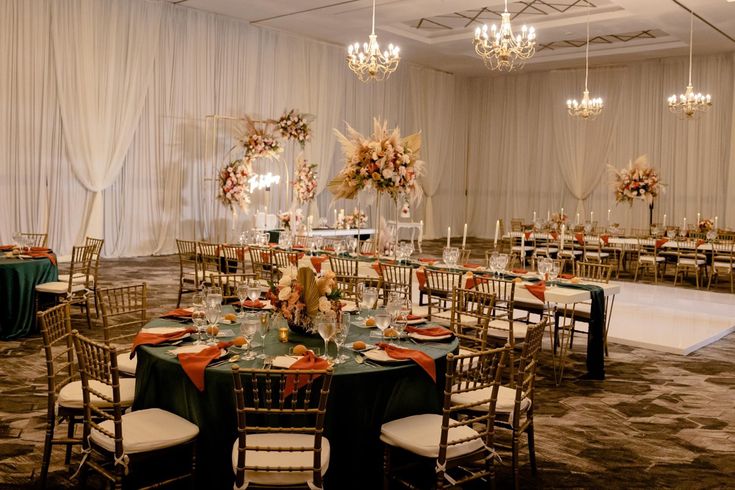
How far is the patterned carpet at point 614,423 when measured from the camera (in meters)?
4.08

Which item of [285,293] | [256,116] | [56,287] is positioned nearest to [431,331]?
[285,293]

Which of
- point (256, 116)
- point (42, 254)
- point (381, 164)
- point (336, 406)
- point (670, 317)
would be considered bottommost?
point (670, 317)

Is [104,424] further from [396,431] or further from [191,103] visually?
[191,103]

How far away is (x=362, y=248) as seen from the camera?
30.7ft

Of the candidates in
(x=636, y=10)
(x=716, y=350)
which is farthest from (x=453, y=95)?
(x=716, y=350)

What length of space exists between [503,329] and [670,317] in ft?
14.8

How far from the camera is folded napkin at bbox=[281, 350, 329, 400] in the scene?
3.05 meters

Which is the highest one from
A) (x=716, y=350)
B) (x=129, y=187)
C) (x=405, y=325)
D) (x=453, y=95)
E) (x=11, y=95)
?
(x=453, y=95)

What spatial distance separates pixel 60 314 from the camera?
3.90 meters

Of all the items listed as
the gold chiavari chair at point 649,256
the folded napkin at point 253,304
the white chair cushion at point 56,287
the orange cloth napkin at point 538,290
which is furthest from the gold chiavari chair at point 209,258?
the gold chiavari chair at point 649,256

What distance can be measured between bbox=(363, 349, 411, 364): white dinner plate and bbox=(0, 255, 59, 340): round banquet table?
4670 millimetres

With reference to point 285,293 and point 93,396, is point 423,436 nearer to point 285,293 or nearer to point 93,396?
point 285,293

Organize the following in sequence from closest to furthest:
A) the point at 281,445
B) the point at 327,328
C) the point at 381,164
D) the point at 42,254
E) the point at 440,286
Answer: the point at 281,445 < the point at 327,328 < the point at 381,164 < the point at 440,286 < the point at 42,254

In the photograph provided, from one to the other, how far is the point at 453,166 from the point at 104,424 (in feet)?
59.6
